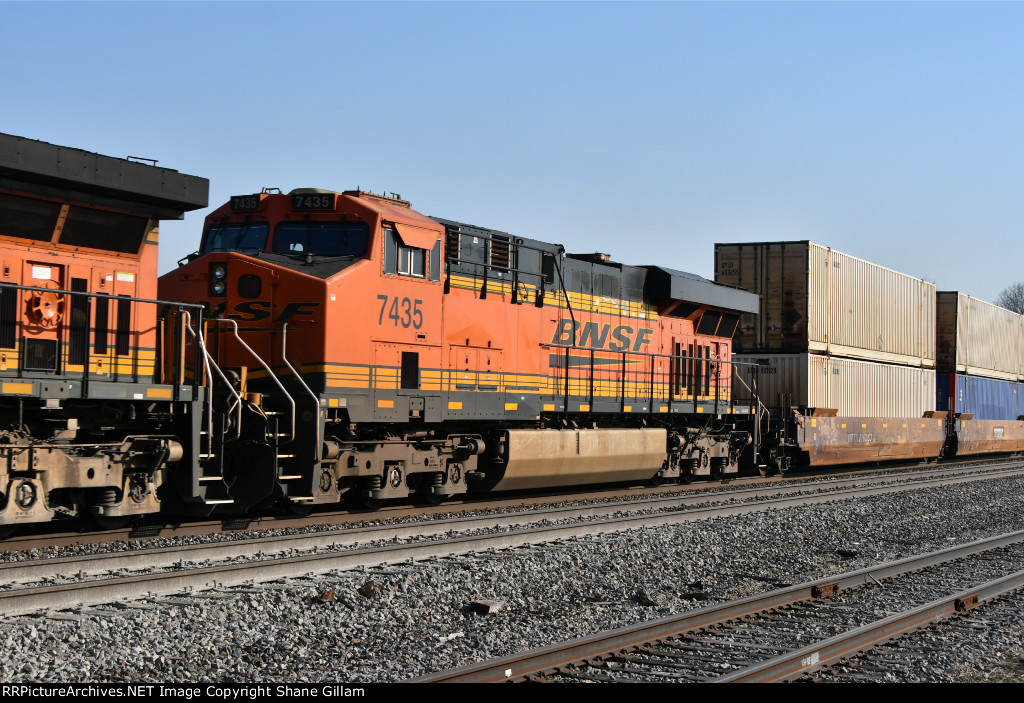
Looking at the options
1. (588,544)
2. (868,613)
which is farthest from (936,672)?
(588,544)

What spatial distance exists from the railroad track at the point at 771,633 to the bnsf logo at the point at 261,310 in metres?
5.89

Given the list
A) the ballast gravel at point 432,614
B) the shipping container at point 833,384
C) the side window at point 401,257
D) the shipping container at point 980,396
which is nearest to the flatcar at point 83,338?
the ballast gravel at point 432,614

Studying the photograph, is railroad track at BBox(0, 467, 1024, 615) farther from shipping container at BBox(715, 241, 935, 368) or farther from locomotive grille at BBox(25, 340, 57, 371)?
shipping container at BBox(715, 241, 935, 368)

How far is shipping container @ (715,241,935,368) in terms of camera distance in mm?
21328

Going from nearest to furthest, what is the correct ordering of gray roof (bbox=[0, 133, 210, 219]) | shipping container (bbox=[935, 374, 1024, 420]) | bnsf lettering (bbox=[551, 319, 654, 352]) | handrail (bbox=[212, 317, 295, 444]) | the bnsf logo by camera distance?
1. gray roof (bbox=[0, 133, 210, 219])
2. handrail (bbox=[212, 317, 295, 444])
3. the bnsf logo
4. bnsf lettering (bbox=[551, 319, 654, 352])
5. shipping container (bbox=[935, 374, 1024, 420])

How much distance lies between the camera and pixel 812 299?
21312 millimetres

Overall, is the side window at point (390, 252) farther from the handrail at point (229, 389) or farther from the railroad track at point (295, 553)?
the railroad track at point (295, 553)

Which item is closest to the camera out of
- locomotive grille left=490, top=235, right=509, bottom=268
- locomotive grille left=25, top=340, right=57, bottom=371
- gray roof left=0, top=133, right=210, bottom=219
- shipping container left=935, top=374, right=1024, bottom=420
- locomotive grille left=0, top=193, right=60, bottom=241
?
gray roof left=0, top=133, right=210, bottom=219

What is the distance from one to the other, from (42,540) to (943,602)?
25.7 ft

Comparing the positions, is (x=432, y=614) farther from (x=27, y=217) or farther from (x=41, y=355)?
(x=27, y=217)

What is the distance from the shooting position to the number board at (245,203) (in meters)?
11.8

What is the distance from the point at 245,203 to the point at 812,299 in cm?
1361

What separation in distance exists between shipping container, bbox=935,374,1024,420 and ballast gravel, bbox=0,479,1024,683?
18.2 metres

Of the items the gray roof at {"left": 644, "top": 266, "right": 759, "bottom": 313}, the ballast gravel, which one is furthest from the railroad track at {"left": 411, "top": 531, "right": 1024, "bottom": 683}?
the gray roof at {"left": 644, "top": 266, "right": 759, "bottom": 313}
